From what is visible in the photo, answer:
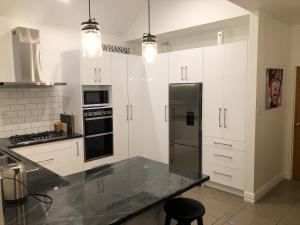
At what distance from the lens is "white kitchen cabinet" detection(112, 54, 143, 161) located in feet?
14.0

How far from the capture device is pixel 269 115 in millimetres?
3617

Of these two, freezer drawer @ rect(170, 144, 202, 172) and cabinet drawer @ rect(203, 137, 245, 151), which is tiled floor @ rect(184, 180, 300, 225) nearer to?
freezer drawer @ rect(170, 144, 202, 172)

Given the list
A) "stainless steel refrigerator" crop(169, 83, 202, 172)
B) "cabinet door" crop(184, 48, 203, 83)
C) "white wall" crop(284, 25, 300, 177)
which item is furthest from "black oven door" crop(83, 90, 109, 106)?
"white wall" crop(284, 25, 300, 177)

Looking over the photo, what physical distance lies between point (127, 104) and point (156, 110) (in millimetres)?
531

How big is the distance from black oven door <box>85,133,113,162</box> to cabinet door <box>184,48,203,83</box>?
1.65 meters

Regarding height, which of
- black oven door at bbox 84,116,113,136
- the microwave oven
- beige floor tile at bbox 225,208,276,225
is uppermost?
the microwave oven

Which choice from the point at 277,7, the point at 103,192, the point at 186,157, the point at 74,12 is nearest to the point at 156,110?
the point at 186,157

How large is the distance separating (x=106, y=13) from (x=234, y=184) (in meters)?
3.50

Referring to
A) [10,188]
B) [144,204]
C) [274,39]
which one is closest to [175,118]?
[274,39]

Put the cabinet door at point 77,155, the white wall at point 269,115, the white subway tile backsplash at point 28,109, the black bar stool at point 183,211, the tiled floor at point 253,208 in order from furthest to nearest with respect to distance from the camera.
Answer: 1. the cabinet door at point 77,155
2. the white subway tile backsplash at point 28,109
3. the white wall at point 269,115
4. the tiled floor at point 253,208
5. the black bar stool at point 183,211

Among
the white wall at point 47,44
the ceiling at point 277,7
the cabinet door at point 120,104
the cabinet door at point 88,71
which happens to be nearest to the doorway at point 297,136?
the ceiling at point 277,7

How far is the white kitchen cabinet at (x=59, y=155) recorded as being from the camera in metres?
3.30

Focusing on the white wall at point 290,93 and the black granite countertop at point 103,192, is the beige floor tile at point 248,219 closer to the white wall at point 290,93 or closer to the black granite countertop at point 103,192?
the black granite countertop at point 103,192

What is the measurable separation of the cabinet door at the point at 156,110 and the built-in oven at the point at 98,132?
2.44ft
